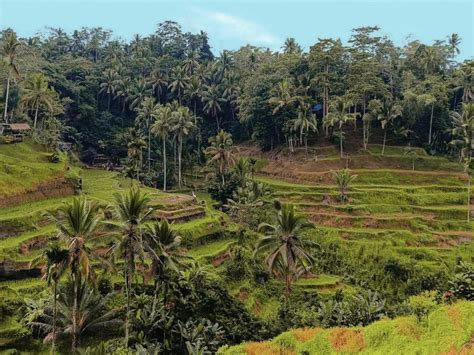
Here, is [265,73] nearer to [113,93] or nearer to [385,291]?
[113,93]

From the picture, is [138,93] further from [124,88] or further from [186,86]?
[186,86]

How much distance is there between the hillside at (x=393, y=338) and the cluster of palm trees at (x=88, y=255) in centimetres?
1080

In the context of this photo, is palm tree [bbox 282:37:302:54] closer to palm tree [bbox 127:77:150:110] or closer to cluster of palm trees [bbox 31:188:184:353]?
palm tree [bbox 127:77:150:110]

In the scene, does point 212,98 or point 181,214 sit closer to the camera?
point 181,214

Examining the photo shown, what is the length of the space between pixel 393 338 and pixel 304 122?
51.4 metres

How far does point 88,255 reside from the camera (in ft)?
89.2

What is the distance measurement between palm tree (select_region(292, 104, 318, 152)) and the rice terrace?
1.52ft

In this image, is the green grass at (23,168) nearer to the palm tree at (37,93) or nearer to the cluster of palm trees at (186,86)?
the palm tree at (37,93)

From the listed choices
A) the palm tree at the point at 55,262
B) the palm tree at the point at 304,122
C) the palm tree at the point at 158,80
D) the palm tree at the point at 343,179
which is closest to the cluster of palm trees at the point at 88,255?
the palm tree at the point at 55,262

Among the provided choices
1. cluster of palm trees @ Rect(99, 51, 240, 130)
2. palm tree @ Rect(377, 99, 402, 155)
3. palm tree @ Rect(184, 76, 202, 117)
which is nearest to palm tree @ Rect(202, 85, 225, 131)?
cluster of palm trees @ Rect(99, 51, 240, 130)

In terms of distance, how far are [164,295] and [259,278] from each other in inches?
472

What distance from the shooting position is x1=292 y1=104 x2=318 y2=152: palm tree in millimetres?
67188

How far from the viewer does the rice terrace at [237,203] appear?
1110 inches

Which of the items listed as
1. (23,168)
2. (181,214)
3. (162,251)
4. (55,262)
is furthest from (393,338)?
(23,168)
